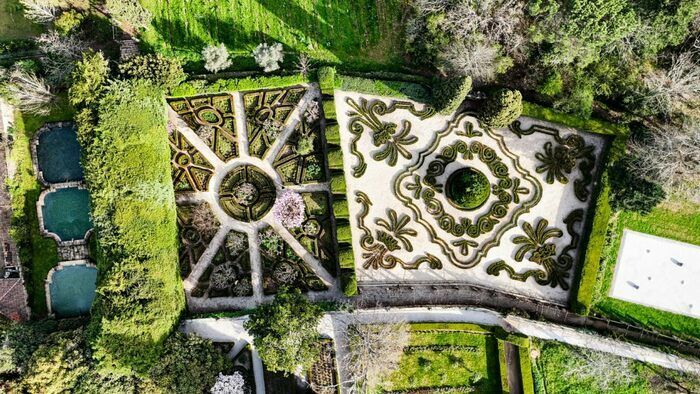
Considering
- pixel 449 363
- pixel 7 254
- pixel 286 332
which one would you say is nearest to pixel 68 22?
pixel 7 254

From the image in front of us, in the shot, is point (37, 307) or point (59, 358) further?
point (37, 307)

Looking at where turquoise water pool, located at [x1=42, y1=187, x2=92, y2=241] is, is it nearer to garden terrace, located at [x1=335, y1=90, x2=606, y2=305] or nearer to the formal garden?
the formal garden

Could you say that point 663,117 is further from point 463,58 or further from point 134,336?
point 134,336

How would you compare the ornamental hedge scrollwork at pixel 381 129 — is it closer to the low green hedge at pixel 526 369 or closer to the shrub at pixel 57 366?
the low green hedge at pixel 526 369

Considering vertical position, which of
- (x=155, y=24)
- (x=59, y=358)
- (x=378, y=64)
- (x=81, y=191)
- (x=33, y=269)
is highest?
(x=155, y=24)

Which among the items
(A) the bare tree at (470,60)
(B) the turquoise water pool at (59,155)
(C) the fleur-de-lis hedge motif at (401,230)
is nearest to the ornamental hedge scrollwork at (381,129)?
(A) the bare tree at (470,60)

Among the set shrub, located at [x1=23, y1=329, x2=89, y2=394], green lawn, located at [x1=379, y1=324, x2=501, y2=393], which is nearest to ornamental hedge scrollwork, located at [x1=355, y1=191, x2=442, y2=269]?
green lawn, located at [x1=379, y1=324, x2=501, y2=393]

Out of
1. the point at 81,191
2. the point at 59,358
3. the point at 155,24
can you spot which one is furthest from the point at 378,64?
the point at 59,358
